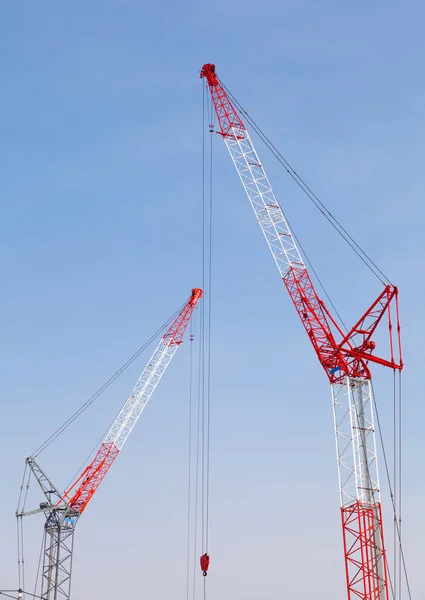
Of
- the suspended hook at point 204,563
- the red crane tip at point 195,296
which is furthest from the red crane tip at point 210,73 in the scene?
the suspended hook at point 204,563

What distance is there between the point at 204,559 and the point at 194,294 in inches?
2436

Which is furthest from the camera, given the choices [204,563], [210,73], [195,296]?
[195,296]

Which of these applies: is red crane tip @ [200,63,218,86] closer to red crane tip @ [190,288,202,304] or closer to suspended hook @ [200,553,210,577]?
red crane tip @ [190,288,202,304]

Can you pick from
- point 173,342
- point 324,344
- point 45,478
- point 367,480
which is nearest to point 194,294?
point 173,342

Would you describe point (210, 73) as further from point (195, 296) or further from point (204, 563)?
point (204, 563)

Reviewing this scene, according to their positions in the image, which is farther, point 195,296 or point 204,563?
point 195,296

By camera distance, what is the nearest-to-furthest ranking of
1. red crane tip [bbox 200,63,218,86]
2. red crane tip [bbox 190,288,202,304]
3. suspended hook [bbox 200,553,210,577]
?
suspended hook [bbox 200,553,210,577], red crane tip [bbox 200,63,218,86], red crane tip [bbox 190,288,202,304]

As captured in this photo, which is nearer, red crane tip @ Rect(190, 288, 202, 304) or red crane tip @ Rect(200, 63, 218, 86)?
red crane tip @ Rect(200, 63, 218, 86)

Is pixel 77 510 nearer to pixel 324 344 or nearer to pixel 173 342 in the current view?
pixel 173 342

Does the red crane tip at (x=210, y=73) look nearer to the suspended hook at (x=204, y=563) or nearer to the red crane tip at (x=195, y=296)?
the red crane tip at (x=195, y=296)

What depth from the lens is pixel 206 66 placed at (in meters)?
120

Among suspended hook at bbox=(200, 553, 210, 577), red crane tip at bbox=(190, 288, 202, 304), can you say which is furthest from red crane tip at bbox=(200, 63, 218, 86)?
suspended hook at bbox=(200, 553, 210, 577)

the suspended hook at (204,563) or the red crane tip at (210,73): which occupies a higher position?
the red crane tip at (210,73)

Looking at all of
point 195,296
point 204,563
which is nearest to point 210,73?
point 195,296
